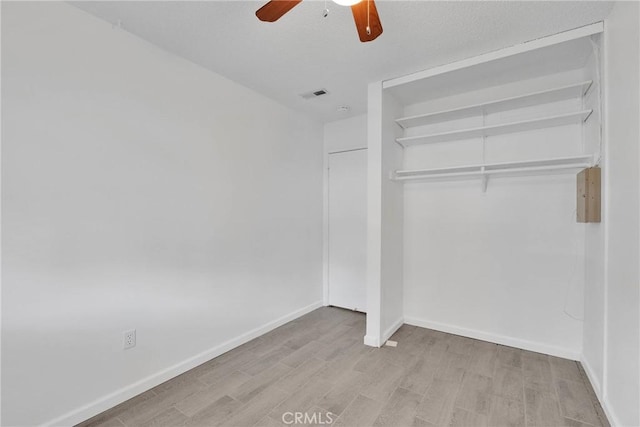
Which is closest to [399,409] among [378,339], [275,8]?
[378,339]

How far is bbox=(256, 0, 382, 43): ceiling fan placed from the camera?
1348mm

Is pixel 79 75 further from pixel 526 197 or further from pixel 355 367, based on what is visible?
pixel 526 197

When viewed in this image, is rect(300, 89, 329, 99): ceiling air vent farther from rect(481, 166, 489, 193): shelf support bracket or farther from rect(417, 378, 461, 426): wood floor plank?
rect(417, 378, 461, 426): wood floor plank

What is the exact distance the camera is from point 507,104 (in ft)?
8.48

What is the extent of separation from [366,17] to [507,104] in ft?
6.01

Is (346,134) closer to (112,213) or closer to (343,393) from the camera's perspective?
(112,213)

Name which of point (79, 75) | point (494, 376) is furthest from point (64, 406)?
point (494, 376)

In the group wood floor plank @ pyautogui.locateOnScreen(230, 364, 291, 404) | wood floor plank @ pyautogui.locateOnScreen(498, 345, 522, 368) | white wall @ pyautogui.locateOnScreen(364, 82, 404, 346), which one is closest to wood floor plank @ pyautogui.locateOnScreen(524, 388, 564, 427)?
wood floor plank @ pyautogui.locateOnScreen(498, 345, 522, 368)

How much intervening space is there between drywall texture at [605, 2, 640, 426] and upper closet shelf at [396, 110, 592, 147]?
0.44 meters

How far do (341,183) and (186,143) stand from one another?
2.00m

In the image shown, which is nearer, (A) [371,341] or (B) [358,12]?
(B) [358,12]

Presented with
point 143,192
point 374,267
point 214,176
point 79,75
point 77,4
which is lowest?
point 374,267

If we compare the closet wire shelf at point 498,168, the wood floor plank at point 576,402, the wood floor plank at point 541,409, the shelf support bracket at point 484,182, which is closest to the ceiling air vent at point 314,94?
the closet wire shelf at point 498,168

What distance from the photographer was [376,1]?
172 centimetres
